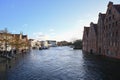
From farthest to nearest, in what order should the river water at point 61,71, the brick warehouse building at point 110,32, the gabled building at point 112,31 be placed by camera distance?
the brick warehouse building at point 110,32 < the gabled building at point 112,31 < the river water at point 61,71

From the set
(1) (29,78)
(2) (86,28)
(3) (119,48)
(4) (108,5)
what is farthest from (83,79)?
(2) (86,28)

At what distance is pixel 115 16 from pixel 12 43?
47092 mm

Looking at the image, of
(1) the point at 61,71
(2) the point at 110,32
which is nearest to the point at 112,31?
(2) the point at 110,32

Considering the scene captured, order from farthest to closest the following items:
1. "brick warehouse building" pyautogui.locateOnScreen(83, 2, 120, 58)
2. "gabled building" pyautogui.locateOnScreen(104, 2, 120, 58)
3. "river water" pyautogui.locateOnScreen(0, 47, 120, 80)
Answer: "brick warehouse building" pyautogui.locateOnScreen(83, 2, 120, 58) < "gabled building" pyautogui.locateOnScreen(104, 2, 120, 58) < "river water" pyautogui.locateOnScreen(0, 47, 120, 80)

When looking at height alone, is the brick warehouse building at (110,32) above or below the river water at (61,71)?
above

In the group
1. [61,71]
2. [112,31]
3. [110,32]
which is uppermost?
[112,31]

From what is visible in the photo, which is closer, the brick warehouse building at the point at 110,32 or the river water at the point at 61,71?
the river water at the point at 61,71

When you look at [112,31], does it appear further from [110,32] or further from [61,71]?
[61,71]

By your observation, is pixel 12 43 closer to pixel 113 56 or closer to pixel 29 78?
pixel 113 56

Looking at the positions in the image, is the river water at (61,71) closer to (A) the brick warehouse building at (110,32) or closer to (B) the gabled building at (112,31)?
(B) the gabled building at (112,31)

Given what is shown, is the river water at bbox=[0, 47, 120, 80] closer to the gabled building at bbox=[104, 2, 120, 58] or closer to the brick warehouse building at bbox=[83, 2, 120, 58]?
the gabled building at bbox=[104, 2, 120, 58]

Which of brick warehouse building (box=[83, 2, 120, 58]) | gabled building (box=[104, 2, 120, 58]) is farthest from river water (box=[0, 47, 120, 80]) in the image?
brick warehouse building (box=[83, 2, 120, 58])

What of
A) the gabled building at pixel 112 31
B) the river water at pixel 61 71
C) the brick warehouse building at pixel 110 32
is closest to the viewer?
the river water at pixel 61 71

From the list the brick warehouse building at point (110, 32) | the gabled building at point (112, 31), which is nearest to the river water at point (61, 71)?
the gabled building at point (112, 31)
